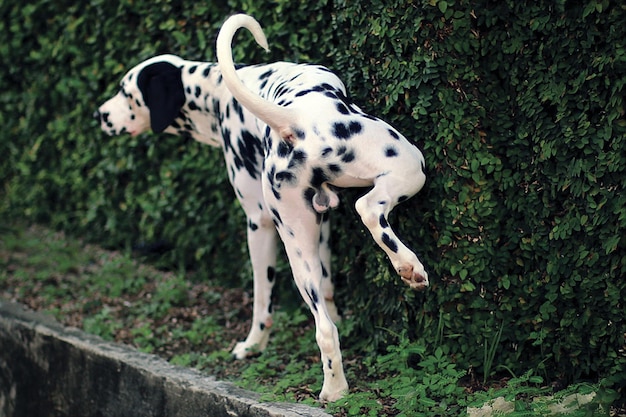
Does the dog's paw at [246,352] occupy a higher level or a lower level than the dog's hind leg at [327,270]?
lower

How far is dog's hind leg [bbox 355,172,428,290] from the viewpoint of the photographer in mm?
4074

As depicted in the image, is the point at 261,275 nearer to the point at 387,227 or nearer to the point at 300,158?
the point at 300,158

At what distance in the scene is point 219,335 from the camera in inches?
232

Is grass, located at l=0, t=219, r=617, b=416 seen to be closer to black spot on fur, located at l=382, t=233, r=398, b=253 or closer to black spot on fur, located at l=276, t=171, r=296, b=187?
black spot on fur, located at l=382, t=233, r=398, b=253

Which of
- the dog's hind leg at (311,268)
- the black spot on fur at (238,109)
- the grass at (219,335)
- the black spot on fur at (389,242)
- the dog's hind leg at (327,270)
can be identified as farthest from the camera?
the dog's hind leg at (327,270)

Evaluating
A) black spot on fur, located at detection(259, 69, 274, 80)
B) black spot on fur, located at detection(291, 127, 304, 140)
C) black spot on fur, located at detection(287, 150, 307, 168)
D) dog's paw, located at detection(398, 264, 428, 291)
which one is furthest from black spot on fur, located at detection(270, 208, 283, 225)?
black spot on fur, located at detection(259, 69, 274, 80)

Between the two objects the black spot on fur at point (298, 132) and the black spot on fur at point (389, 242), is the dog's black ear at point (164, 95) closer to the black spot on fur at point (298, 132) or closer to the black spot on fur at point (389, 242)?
the black spot on fur at point (298, 132)

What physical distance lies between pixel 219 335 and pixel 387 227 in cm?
213

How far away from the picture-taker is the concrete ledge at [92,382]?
189 inches

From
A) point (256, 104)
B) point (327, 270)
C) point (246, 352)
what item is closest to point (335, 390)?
point (327, 270)

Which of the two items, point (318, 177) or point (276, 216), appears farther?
point (276, 216)

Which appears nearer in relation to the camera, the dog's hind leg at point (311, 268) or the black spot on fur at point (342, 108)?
the black spot on fur at point (342, 108)

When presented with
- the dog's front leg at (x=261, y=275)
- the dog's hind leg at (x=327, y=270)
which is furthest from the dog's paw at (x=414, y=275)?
the dog's front leg at (x=261, y=275)

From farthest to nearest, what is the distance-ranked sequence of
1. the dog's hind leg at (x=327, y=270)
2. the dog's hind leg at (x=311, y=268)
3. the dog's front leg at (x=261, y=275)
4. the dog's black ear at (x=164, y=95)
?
the dog's black ear at (x=164, y=95) → the dog's front leg at (x=261, y=275) → the dog's hind leg at (x=327, y=270) → the dog's hind leg at (x=311, y=268)
